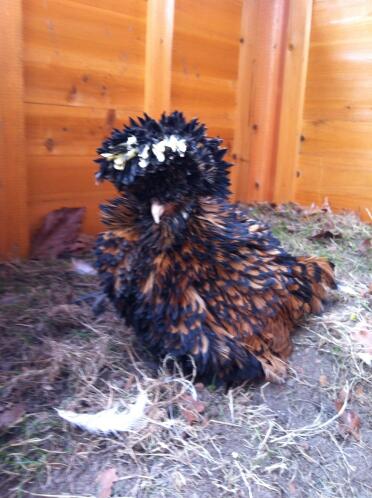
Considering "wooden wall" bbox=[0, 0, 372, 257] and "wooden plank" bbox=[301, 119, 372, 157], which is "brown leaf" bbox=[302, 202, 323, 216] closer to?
"wooden wall" bbox=[0, 0, 372, 257]

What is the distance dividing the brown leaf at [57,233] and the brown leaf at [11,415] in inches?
37.6

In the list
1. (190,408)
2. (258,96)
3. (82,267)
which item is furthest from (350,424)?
(258,96)

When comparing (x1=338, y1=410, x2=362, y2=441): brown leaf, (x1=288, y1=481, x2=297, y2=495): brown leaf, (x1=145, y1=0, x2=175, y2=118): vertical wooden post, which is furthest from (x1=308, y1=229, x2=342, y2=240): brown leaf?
(x1=288, y1=481, x2=297, y2=495): brown leaf

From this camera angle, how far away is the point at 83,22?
80.6 inches

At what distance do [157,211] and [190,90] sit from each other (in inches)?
63.7

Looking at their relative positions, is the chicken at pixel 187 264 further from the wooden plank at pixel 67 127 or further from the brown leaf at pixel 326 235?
the brown leaf at pixel 326 235

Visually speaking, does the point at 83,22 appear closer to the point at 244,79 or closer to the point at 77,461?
the point at 244,79

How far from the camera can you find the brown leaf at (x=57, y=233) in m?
2.05

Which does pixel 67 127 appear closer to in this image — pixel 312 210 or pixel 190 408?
pixel 190 408

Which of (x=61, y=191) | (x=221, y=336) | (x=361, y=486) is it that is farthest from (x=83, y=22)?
(x=361, y=486)

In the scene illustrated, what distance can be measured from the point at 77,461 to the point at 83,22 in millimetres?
1810

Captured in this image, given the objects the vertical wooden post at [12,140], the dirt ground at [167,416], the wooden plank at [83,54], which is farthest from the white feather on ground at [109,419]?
the wooden plank at [83,54]

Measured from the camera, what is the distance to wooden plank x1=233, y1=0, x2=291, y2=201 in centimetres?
286

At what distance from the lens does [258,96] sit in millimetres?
2955
